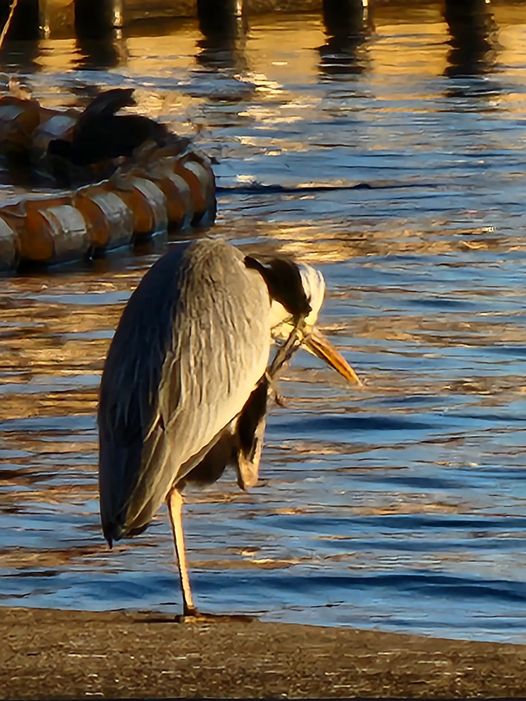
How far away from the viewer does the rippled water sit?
21.4 feet

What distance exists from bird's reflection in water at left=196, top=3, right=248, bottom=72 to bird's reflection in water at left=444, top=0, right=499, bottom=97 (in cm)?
276

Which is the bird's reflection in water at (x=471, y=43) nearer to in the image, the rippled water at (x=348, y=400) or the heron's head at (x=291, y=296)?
the rippled water at (x=348, y=400)

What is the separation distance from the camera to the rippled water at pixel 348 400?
6.53m

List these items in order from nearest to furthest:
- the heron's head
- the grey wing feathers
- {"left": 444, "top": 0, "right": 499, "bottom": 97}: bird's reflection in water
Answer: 1. the grey wing feathers
2. the heron's head
3. {"left": 444, "top": 0, "right": 499, "bottom": 97}: bird's reflection in water

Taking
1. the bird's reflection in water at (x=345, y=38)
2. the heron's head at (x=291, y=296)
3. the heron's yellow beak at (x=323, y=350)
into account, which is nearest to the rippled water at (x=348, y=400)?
the heron's yellow beak at (x=323, y=350)

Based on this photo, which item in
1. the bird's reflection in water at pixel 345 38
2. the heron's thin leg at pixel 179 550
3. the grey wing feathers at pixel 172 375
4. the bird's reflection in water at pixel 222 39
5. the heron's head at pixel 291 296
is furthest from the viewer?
the bird's reflection in water at pixel 222 39

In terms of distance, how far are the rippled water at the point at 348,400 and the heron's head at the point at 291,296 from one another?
2.83 feet

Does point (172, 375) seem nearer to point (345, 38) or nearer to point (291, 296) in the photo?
point (291, 296)

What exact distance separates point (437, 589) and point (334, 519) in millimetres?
859

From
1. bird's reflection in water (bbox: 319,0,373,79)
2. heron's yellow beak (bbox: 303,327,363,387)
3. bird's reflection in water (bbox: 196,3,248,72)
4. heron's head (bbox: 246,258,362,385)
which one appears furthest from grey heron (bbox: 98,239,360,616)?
bird's reflection in water (bbox: 196,3,248,72)

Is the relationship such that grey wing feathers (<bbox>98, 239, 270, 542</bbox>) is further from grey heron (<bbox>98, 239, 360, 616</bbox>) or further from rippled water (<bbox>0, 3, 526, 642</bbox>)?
rippled water (<bbox>0, 3, 526, 642</bbox>)

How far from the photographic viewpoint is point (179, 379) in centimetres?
534

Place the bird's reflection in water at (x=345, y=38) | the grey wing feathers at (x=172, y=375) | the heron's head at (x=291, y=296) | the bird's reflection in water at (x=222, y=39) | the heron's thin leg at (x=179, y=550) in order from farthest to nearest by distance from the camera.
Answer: the bird's reflection in water at (x=222, y=39), the bird's reflection in water at (x=345, y=38), the heron's head at (x=291, y=296), the heron's thin leg at (x=179, y=550), the grey wing feathers at (x=172, y=375)

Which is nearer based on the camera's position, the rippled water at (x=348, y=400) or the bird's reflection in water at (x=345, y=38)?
the rippled water at (x=348, y=400)
